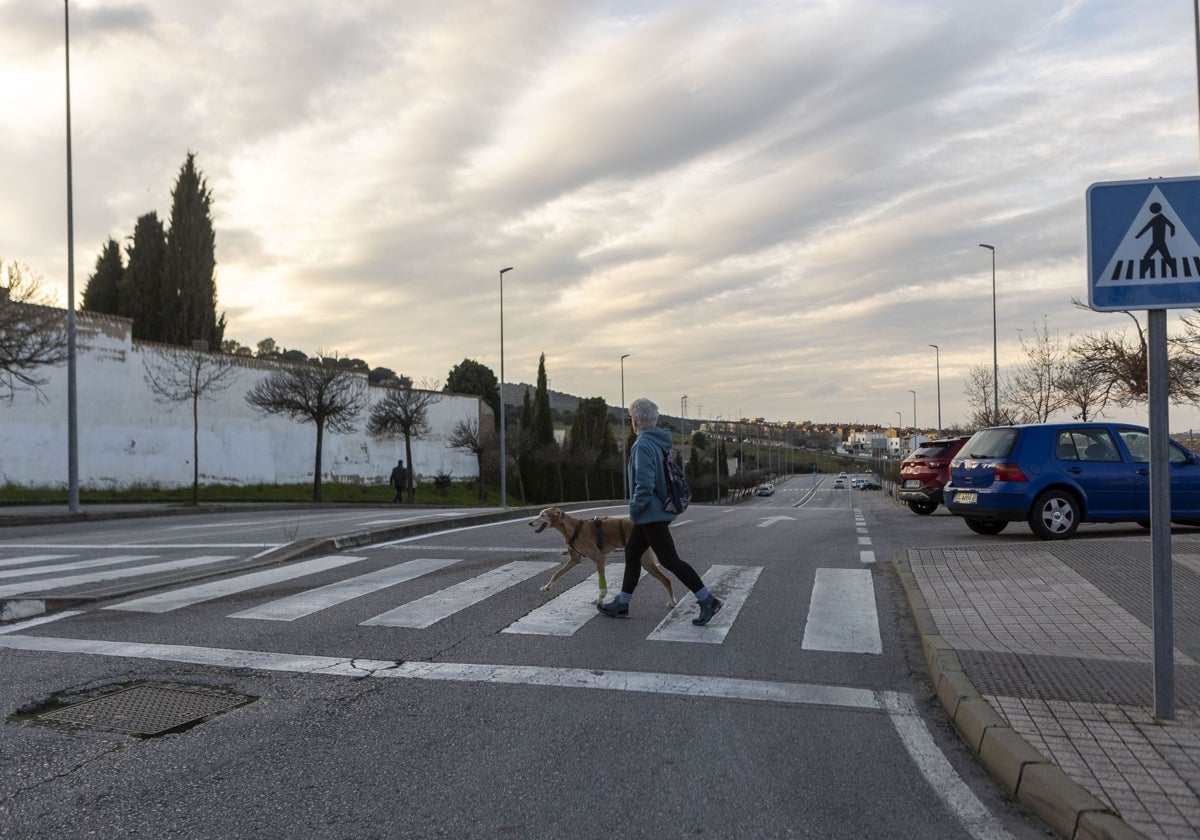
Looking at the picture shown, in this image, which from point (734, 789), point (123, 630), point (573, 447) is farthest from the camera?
point (573, 447)

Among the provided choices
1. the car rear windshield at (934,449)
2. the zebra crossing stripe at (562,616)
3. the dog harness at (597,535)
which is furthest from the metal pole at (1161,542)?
the car rear windshield at (934,449)

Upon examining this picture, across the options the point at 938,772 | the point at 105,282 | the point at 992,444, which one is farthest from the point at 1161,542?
the point at 105,282

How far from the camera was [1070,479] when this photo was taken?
39.1ft

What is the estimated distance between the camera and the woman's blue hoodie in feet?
22.9

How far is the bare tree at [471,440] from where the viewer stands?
5272 centimetres

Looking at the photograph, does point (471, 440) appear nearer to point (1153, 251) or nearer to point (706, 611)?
point (706, 611)

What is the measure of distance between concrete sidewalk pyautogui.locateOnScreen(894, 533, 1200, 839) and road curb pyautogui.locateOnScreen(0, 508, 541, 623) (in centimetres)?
708

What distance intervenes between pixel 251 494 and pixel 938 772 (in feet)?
127

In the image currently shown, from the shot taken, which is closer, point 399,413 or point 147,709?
point 147,709

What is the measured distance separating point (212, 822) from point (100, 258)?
66.3 meters

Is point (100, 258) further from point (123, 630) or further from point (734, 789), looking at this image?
point (734, 789)

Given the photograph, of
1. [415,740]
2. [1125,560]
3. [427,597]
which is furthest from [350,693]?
[1125,560]

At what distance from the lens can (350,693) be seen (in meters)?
5.20

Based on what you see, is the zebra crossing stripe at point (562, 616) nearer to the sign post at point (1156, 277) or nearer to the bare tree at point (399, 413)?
the sign post at point (1156, 277)
